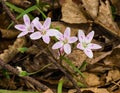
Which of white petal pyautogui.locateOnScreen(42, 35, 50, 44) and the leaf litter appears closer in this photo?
white petal pyautogui.locateOnScreen(42, 35, 50, 44)

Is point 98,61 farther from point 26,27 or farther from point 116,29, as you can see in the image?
point 26,27

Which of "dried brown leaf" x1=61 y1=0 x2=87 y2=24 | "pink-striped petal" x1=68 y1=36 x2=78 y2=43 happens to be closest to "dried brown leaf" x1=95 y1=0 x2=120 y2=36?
"dried brown leaf" x1=61 y1=0 x2=87 y2=24

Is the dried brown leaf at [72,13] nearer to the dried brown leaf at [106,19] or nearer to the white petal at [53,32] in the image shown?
the dried brown leaf at [106,19]

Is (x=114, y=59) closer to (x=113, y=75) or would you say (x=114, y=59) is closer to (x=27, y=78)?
(x=113, y=75)

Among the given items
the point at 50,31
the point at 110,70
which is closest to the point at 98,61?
the point at 110,70

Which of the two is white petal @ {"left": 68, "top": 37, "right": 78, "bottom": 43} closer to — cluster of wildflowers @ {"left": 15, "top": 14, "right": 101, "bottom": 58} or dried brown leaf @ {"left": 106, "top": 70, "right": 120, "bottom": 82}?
cluster of wildflowers @ {"left": 15, "top": 14, "right": 101, "bottom": 58}

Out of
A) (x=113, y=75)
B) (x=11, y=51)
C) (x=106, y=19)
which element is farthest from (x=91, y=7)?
(x=11, y=51)
